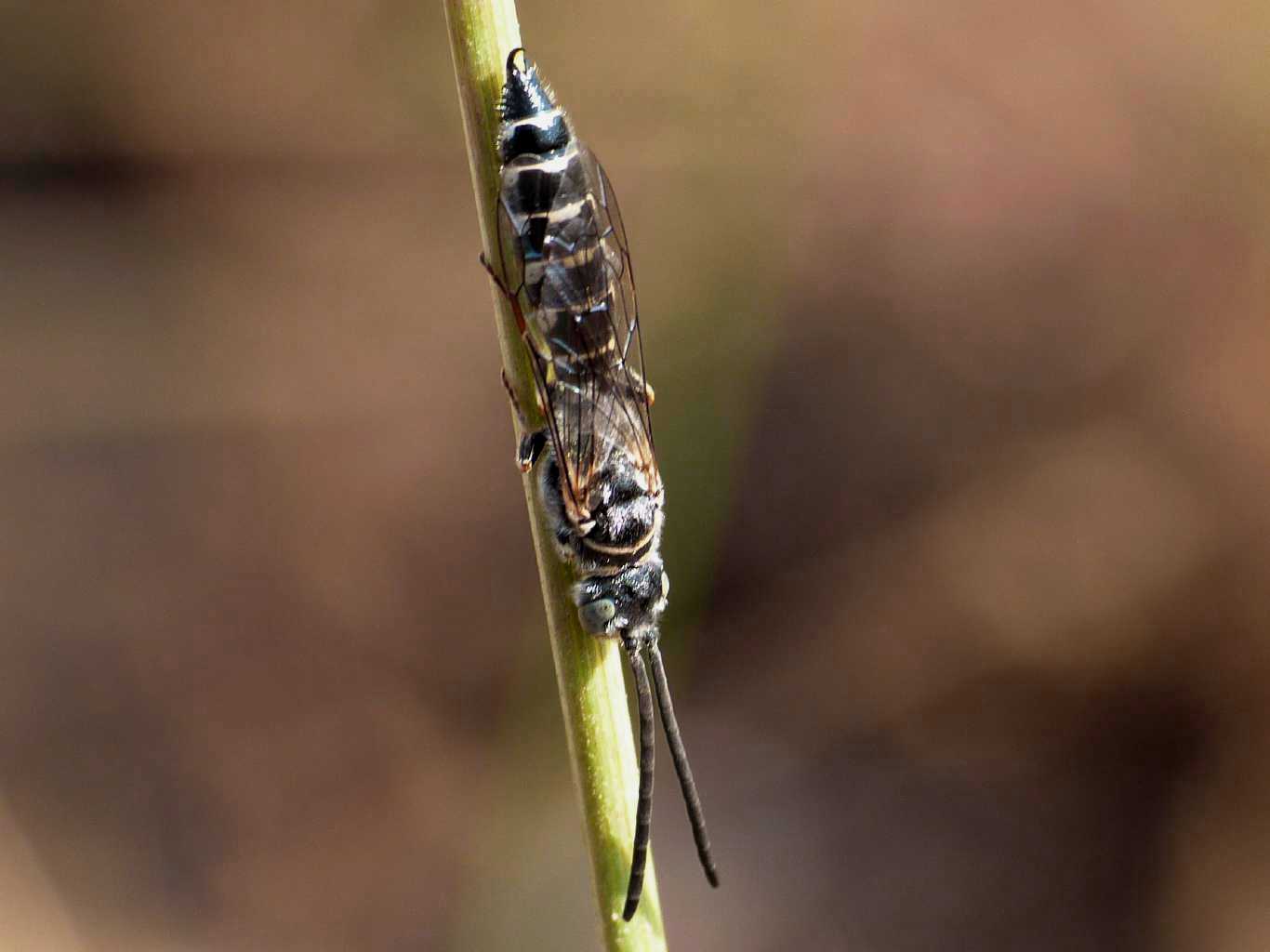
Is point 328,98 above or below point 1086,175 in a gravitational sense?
above

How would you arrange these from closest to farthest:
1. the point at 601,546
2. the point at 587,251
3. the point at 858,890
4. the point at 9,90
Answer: the point at 601,546 < the point at 587,251 < the point at 9,90 < the point at 858,890

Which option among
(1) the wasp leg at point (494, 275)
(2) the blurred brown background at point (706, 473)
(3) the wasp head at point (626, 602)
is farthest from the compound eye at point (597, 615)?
(2) the blurred brown background at point (706, 473)

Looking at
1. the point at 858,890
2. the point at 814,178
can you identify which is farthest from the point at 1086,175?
the point at 858,890

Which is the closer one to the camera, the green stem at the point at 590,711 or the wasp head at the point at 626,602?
the green stem at the point at 590,711

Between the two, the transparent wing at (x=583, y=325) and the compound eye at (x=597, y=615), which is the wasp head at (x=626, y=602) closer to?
the compound eye at (x=597, y=615)

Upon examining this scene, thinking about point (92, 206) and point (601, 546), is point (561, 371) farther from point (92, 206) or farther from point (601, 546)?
point (92, 206)

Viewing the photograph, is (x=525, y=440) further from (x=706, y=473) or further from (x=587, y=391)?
(x=706, y=473)
